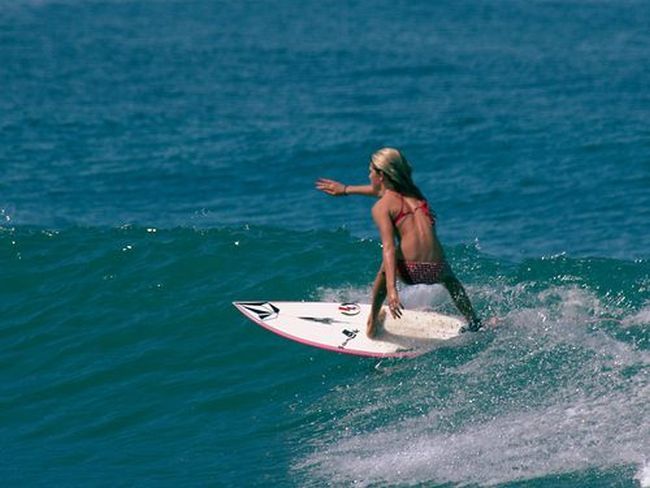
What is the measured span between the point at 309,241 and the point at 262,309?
323cm

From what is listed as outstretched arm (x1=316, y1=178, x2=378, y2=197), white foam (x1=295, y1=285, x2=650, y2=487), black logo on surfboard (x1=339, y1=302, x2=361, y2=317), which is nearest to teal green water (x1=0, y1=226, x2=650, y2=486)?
white foam (x1=295, y1=285, x2=650, y2=487)

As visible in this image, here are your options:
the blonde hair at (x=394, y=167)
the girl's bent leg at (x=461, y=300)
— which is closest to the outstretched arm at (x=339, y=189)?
the blonde hair at (x=394, y=167)

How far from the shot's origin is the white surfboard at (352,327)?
14524 millimetres

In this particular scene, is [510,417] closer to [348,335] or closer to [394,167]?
[348,335]

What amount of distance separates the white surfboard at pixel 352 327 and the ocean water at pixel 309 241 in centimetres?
21

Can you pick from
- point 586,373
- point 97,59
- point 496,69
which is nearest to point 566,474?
point 586,373

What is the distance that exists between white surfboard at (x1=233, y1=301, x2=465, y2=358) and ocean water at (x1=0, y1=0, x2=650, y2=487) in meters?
0.21

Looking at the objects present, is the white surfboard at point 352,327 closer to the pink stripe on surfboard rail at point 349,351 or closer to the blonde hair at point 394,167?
the pink stripe on surfboard rail at point 349,351

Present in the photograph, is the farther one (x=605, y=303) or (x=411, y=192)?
(x=605, y=303)

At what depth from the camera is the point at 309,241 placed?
61.1 feet

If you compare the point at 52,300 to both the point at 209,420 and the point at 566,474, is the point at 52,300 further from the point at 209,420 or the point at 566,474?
the point at 566,474

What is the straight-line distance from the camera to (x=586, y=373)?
1348 centimetres

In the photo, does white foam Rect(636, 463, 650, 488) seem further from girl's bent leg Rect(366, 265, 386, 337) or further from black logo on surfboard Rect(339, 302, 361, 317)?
black logo on surfboard Rect(339, 302, 361, 317)

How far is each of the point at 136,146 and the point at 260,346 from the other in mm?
11353
